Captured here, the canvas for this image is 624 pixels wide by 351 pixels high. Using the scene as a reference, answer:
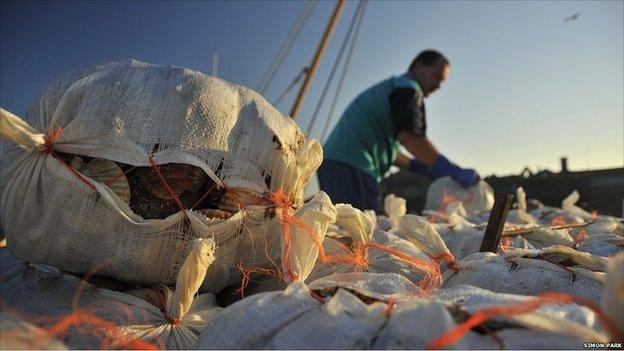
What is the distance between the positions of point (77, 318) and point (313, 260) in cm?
43

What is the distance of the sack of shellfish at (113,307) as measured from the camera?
864 mm

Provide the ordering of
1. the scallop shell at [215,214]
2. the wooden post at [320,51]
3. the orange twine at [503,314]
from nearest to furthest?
the orange twine at [503,314], the scallop shell at [215,214], the wooden post at [320,51]

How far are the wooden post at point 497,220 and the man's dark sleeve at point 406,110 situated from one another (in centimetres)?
179

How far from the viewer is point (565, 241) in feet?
5.11

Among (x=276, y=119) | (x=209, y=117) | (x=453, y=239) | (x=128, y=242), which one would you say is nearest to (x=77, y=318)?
(x=128, y=242)

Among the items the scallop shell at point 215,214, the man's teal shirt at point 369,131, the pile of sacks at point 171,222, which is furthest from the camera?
the man's teal shirt at point 369,131

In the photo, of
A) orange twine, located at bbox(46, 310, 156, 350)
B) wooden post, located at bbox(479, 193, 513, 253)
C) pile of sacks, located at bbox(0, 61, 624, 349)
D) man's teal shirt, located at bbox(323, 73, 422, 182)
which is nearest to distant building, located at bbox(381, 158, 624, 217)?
man's teal shirt, located at bbox(323, 73, 422, 182)

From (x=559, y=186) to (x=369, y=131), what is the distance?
8.38ft

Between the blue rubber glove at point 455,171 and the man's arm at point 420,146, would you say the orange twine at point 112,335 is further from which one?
the blue rubber glove at point 455,171

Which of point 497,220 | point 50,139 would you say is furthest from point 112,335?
point 497,220

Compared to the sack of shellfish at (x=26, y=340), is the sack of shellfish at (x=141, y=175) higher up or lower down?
higher up

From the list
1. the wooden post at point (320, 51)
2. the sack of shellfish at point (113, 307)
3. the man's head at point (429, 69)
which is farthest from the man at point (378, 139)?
the sack of shellfish at point (113, 307)

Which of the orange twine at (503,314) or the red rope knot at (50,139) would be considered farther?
the red rope knot at (50,139)

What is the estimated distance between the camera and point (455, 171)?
3.38m
